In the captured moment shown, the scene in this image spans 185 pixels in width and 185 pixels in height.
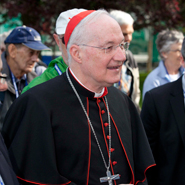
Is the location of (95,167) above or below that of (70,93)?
below

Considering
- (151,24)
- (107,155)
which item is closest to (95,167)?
(107,155)

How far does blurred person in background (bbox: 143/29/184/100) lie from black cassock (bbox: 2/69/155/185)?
2722 millimetres

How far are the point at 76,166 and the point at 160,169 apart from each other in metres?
1.23

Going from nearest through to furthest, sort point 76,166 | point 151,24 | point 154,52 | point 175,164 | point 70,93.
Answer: point 76,166
point 70,93
point 175,164
point 151,24
point 154,52

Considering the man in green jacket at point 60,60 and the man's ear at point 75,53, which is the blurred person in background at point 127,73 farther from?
the man's ear at point 75,53

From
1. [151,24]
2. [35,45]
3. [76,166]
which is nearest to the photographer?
[76,166]

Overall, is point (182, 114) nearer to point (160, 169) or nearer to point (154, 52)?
point (160, 169)

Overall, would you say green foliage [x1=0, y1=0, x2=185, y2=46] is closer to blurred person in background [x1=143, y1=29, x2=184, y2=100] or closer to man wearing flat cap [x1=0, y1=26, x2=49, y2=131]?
blurred person in background [x1=143, y1=29, x2=184, y2=100]

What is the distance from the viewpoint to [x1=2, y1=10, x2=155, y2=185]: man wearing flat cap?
82.2 inches

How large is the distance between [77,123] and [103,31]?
24.5 inches

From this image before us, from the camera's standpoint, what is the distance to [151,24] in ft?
34.8

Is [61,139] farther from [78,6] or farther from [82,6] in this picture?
[78,6]

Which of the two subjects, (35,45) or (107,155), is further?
(35,45)

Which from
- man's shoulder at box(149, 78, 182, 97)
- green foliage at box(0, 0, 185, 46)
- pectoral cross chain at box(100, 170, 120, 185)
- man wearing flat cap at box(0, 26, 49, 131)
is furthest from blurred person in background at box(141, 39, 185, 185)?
green foliage at box(0, 0, 185, 46)
